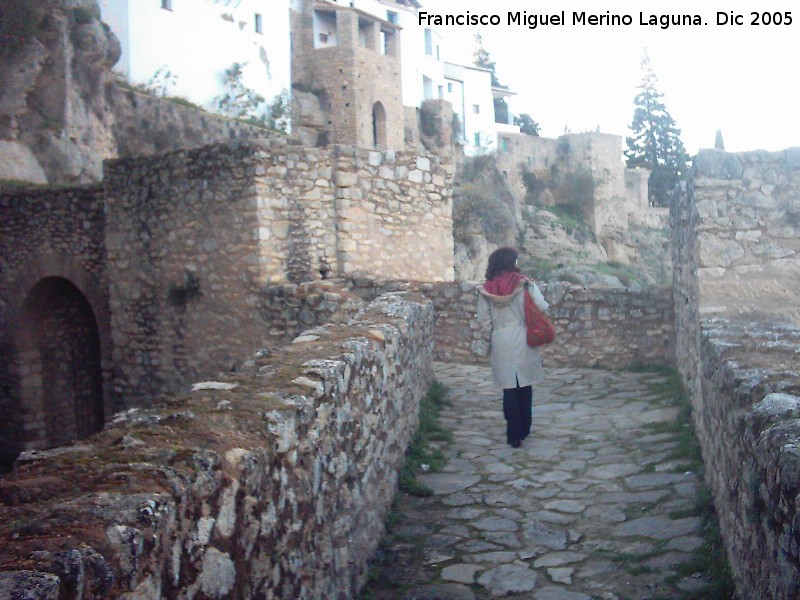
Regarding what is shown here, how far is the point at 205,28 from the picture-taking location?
28.1m

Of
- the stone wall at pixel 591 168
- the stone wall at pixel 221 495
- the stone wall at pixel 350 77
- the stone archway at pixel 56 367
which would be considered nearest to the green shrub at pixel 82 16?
the stone archway at pixel 56 367

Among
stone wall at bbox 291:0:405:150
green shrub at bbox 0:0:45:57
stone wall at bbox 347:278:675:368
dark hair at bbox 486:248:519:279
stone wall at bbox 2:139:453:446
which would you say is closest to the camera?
dark hair at bbox 486:248:519:279

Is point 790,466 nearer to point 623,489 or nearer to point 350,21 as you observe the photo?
point 623,489

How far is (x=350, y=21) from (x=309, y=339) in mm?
36601

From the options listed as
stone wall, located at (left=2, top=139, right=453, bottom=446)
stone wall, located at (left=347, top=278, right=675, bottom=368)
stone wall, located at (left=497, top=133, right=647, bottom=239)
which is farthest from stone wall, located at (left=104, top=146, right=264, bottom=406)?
stone wall, located at (left=497, top=133, right=647, bottom=239)

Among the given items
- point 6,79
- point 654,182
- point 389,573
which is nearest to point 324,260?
point 389,573

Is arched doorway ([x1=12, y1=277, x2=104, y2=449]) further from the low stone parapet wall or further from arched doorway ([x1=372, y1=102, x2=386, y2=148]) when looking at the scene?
arched doorway ([x1=372, y1=102, x2=386, y2=148])

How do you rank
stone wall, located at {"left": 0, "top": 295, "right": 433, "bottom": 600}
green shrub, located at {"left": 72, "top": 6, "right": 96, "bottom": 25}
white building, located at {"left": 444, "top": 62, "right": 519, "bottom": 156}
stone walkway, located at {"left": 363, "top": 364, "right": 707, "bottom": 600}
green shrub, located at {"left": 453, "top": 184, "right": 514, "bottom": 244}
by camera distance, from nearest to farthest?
1. stone wall, located at {"left": 0, "top": 295, "right": 433, "bottom": 600}
2. stone walkway, located at {"left": 363, "top": 364, "right": 707, "bottom": 600}
3. green shrub, located at {"left": 72, "top": 6, "right": 96, "bottom": 25}
4. green shrub, located at {"left": 453, "top": 184, "right": 514, "bottom": 244}
5. white building, located at {"left": 444, "top": 62, "right": 519, "bottom": 156}

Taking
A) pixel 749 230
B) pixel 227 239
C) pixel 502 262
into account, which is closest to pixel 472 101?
pixel 227 239

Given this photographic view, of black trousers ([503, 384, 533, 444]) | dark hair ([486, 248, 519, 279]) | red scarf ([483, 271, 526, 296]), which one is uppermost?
dark hair ([486, 248, 519, 279])

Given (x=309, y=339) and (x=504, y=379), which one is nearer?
(x=309, y=339)

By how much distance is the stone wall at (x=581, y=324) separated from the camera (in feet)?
29.2

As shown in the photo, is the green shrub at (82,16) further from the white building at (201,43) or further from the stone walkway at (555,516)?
the stone walkway at (555,516)

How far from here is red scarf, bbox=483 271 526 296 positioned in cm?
640
